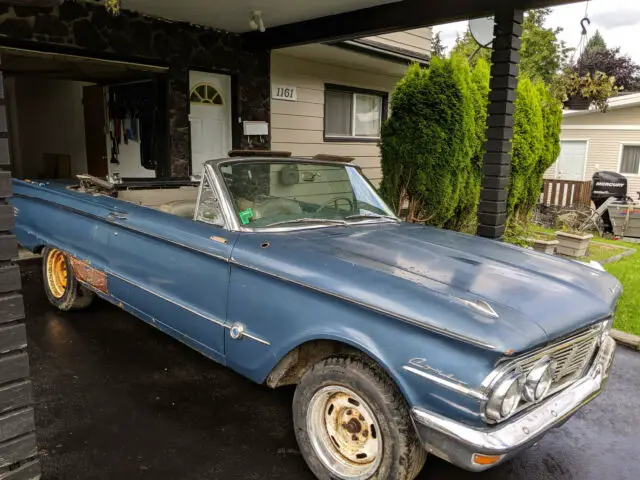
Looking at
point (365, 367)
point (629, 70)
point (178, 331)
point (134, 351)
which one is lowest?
point (134, 351)

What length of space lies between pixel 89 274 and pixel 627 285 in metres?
6.42

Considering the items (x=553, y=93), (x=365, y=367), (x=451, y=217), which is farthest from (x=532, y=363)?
(x=553, y=93)

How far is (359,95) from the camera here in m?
11.1

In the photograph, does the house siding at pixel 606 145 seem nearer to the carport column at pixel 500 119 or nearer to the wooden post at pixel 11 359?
the carport column at pixel 500 119

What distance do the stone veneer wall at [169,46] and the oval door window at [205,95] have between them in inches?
8.9

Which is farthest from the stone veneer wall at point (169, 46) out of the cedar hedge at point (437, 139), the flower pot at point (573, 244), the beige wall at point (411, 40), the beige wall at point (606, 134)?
the beige wall at point (606, 134)

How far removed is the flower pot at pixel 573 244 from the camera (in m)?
7.96

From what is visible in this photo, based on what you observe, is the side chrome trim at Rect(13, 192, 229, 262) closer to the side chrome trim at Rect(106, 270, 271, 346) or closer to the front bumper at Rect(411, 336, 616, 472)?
the side chrome trim at Rect(106, 270, 271, 346)

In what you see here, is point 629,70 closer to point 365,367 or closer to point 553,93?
point 553,93

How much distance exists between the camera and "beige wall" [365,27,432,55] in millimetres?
10094

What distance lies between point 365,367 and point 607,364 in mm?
1383

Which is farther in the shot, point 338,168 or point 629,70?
point 629,70

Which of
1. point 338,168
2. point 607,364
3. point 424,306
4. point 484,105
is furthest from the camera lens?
point 484,105

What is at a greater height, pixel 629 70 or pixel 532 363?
pixel 629 70
